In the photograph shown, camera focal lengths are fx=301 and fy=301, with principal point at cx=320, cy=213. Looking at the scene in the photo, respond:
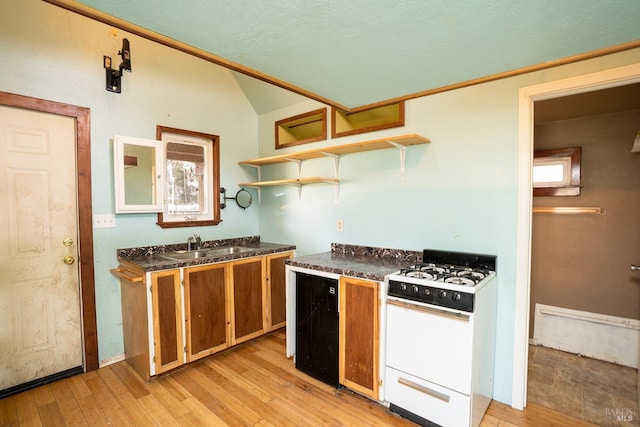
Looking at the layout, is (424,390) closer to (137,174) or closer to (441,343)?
(441,343)

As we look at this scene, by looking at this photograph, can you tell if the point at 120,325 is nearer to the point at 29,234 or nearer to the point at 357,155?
the point at 29,234

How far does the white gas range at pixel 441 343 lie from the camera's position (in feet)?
5.63

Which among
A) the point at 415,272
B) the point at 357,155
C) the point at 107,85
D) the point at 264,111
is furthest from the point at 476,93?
the point at 107,85

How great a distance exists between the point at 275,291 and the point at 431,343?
1769 mm

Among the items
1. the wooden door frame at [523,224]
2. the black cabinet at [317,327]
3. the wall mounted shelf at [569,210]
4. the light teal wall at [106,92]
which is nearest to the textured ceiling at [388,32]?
the wooden door frame at [523,224]

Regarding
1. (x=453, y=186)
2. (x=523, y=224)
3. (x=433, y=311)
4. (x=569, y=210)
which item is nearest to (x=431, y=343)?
(x=433, y=311)

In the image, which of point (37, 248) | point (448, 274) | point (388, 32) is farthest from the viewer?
point (37, 248)

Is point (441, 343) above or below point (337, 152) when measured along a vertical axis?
below

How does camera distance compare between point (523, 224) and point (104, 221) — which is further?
point (104, 221)

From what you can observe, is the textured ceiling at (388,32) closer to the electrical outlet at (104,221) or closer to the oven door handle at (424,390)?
the oven door handle at (424,390)

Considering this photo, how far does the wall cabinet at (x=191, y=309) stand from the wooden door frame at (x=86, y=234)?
0.70 ft

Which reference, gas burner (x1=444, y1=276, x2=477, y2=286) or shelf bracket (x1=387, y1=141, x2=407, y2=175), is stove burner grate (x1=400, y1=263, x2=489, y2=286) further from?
shelf bracket (x1=387, y1=141, x2=407, y2=175)

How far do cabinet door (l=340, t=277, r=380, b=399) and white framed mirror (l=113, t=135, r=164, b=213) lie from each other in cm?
196

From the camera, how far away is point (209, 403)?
2.09 meters
